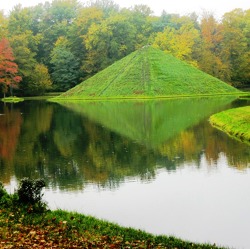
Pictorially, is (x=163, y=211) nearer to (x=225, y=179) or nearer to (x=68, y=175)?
(x=225, y=179)

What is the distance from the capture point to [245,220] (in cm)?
952

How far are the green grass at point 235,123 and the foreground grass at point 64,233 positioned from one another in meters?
13.3

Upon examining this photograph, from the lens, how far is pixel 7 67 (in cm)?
6794

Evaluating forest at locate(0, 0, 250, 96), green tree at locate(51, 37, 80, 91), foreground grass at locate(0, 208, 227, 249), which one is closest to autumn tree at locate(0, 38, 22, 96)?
forest at locate(0, 0, 250, 96)

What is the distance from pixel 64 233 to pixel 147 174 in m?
6.64

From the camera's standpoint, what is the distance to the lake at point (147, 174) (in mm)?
9711

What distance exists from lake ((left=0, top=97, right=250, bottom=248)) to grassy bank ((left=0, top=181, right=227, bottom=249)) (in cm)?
99

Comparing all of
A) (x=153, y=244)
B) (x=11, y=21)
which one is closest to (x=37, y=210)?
(x=153, y=244)

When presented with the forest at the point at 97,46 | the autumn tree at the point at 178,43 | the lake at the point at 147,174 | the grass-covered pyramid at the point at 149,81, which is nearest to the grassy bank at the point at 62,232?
the lake at the point at 147,174

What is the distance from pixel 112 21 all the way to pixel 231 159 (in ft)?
230

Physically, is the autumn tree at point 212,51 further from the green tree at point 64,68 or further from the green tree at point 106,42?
the green tree at point 64,68

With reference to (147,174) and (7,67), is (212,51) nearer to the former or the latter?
(7,67)

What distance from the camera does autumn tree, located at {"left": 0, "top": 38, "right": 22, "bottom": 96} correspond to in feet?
220

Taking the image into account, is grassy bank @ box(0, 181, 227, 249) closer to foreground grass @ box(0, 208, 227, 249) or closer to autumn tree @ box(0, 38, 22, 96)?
foreground grass @ box(0, 208, 227, 249)
